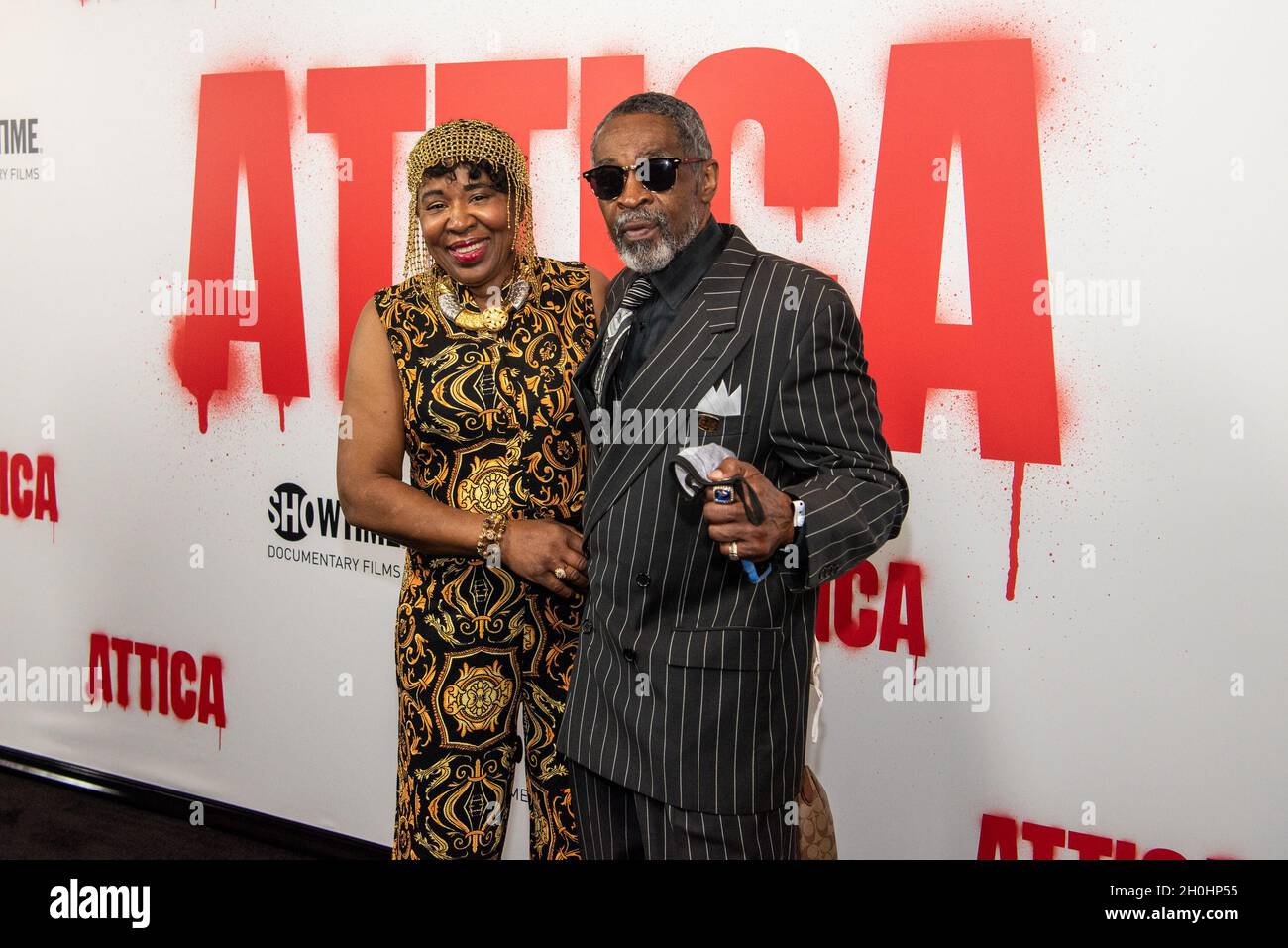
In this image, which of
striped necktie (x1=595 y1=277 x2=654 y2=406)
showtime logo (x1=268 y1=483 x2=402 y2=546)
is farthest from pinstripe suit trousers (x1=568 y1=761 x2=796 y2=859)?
showtime logo (x1=268 y1=483 x2=402 y2=546)

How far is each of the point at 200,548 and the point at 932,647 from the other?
2.33 metres

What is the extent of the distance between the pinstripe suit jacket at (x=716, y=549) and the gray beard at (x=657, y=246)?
7 cm

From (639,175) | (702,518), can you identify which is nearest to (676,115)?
(639,175)

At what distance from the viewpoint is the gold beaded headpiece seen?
2078mm

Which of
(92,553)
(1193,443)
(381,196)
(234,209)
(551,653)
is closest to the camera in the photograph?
(551,653)

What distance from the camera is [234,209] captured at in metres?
3.50

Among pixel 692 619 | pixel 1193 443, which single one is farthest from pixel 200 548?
pixel 1193 443

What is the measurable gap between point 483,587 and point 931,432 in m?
1.16

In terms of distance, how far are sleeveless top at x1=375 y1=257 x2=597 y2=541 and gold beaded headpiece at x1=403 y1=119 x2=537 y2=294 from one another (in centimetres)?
11

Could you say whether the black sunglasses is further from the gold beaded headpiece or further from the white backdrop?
the white backdrop

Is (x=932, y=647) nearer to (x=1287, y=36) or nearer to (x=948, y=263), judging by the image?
(x=948, y=263)

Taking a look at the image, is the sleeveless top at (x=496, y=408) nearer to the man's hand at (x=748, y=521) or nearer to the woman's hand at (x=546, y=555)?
the woman's hand at (x=546, y=555)

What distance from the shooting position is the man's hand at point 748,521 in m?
1.50

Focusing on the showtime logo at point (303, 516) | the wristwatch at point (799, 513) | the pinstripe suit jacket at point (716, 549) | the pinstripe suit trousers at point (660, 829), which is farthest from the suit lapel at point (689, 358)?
the showtime logo at point (303, 516)
